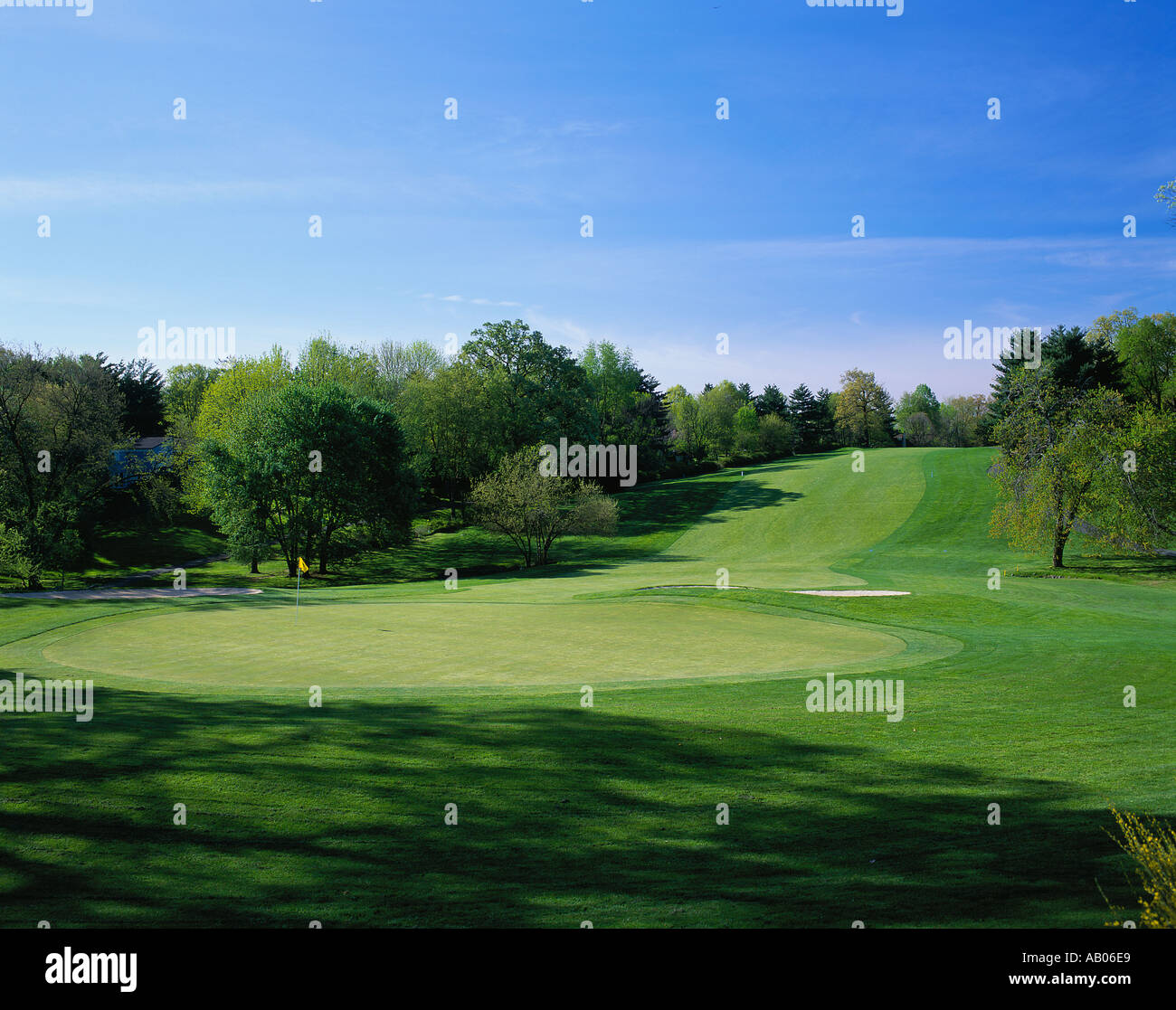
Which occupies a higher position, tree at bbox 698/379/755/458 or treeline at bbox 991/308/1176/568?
tree at bbox 698/379/755/458

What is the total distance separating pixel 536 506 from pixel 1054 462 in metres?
31.0

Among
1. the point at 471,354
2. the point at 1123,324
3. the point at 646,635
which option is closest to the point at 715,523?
the point at 471,354

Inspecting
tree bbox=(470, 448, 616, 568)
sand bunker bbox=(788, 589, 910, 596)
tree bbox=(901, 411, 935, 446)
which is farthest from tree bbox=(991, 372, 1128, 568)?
tree bbox=(901, 411, 935, 446)

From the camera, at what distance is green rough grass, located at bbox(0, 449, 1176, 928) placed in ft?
19.7

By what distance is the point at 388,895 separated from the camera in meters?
6.05

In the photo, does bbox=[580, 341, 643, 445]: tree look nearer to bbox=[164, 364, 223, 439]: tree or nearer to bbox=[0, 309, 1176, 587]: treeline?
bbox=[0, 309, 1176, 587]: treeline

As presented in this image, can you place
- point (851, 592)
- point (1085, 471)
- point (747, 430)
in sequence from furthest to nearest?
point (747, 430)
point (1085, 471)
point (851, 592)

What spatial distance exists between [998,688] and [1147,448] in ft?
114

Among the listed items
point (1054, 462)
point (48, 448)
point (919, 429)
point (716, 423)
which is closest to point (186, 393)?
point (48, 448)

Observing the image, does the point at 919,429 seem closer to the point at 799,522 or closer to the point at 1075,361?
the point at 1075,361

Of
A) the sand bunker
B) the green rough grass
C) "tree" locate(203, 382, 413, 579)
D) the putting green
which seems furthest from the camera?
"tree" locate(203, 382, 413, 579)

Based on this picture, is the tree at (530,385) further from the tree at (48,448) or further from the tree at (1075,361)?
the tree at (1075,361)

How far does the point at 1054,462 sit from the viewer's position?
130 feet

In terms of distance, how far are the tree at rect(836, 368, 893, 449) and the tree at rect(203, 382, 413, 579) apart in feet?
276
